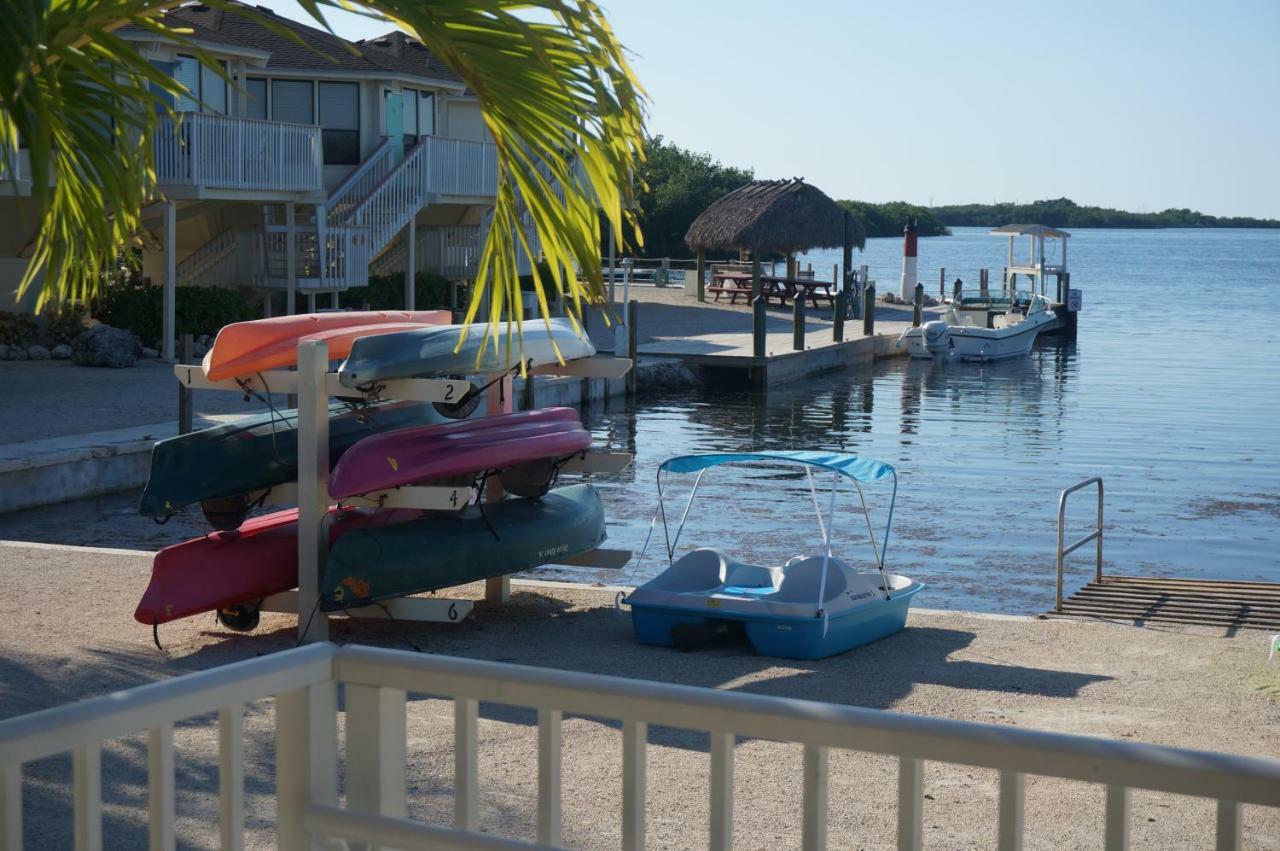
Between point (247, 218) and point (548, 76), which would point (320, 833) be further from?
point (247, 218)

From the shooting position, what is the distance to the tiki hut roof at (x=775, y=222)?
1780 inches

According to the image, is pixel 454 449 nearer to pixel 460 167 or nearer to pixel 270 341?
pixel 270 341

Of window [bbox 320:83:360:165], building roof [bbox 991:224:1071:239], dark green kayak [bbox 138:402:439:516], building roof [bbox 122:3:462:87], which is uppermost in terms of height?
building roof [bbox 122:3:462:87]

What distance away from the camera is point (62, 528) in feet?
49.8

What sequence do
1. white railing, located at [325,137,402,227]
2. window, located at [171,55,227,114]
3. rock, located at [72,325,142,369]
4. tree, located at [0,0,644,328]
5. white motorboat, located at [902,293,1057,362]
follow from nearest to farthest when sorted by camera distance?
tree, located at [0,0,644,328] → rock, located at [72,325,142,369] → window, located at [171,55,227,114] → white railing, located at [325,137,402,227] → white motorboat, located at [902,293,1057,362]

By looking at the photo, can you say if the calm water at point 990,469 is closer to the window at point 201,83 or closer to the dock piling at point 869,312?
the dock piling at point 869,312

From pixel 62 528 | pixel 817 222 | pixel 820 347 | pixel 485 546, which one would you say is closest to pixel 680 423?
pixel 820 347

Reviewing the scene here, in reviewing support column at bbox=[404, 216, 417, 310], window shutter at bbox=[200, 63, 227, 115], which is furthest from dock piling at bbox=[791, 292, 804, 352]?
window shutter at bbox=[200, 63, 227, 115]

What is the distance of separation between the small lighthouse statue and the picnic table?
11.1 feet

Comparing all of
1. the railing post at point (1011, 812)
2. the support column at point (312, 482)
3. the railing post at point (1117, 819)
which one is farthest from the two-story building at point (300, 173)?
the railing post at point (1117, 819)

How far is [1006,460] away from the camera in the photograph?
75.1 ft

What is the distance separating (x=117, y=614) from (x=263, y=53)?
2211 cm

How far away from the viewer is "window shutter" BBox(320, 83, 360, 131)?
111 ft

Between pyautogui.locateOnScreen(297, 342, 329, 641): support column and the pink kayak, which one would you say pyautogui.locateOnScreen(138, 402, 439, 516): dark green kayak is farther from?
the pink kayak
